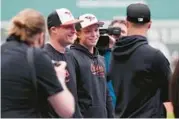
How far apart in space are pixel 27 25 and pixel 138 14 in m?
1.19

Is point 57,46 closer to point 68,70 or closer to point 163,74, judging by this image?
point 68,70

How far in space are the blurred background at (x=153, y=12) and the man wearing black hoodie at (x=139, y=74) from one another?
15.7ft

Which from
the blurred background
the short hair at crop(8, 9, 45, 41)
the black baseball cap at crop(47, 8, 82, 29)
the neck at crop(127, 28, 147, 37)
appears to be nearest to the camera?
the short hair at crop(8, 9, 45, 41)

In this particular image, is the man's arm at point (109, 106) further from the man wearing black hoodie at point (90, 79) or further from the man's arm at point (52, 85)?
the man's arm at point (52, 85)

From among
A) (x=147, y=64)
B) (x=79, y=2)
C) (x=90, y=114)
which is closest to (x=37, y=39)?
(x=147, y=64)

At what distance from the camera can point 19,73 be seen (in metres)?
3.76

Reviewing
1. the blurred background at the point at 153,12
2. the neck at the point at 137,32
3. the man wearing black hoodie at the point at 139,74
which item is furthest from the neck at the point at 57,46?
the blurred background at the point at 153,12

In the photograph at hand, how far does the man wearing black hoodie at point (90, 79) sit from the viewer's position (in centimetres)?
529

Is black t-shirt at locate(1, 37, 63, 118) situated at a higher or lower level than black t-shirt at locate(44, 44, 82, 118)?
higher

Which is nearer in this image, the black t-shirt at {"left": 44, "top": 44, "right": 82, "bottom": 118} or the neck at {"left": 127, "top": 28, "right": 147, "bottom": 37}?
the neck at {"left": 127, "top": 28, "right": 147, "bottom": 37}

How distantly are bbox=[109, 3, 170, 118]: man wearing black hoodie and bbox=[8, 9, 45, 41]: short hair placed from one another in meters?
1.03

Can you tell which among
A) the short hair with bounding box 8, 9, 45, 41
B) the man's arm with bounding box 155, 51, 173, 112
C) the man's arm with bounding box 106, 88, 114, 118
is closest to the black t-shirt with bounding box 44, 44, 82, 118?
the man's arm with bounding box 106, 88, 114, 118

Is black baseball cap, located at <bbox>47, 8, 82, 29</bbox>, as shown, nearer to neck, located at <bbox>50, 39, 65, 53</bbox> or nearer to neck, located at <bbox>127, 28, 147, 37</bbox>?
neck, located at <bbox>50, 39, 65, 53</bbox>

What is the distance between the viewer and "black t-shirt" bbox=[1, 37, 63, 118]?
148 inches
